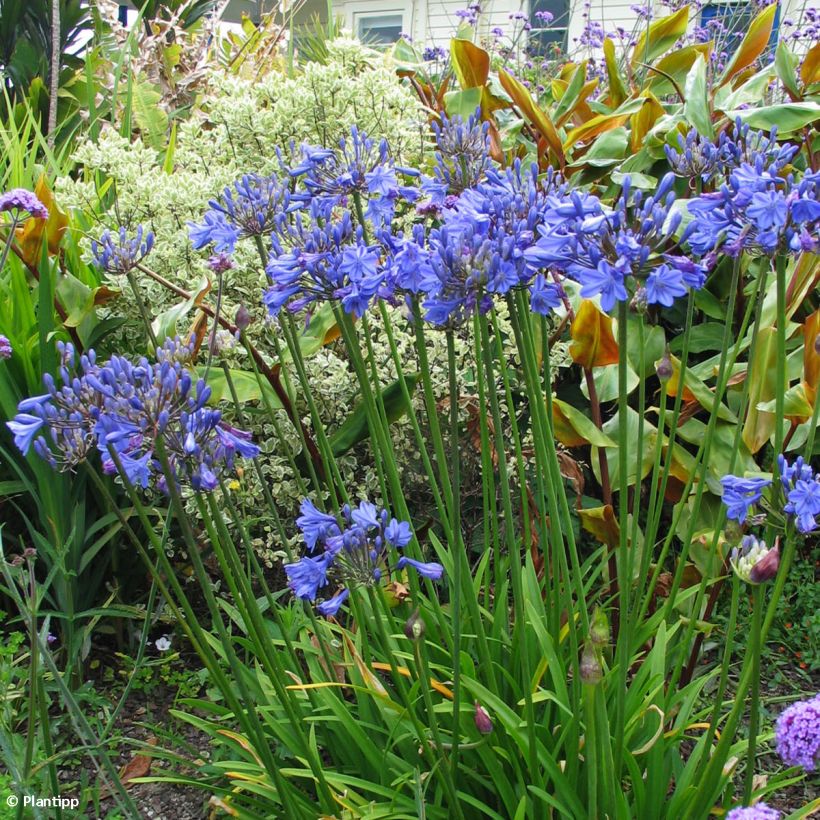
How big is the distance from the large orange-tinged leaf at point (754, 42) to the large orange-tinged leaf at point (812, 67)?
234 mm

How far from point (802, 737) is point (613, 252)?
76 cm

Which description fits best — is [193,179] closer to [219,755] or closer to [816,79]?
[219,755]

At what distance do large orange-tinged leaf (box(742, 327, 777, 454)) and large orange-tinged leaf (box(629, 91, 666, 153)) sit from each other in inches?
48.7

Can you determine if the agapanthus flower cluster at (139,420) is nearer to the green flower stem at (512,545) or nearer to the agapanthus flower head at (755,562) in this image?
the green flower stem at (512,545)

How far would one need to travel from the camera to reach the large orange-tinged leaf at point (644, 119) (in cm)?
325

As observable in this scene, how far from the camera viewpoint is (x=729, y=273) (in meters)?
3.13

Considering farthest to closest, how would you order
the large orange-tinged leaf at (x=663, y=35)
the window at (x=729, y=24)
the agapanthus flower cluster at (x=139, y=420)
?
the window at (x=729, y=24) < the large orange-tinged leaf at (x=663, y=35) < the agapanthus flower cluster at (x=139, y=420)

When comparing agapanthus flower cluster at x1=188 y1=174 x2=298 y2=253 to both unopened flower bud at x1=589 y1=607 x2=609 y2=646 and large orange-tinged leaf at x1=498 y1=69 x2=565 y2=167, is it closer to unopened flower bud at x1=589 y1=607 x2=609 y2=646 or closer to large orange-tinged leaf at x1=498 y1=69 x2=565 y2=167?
unopened flower bud at x1=589 y1=607 x2=609 y2=646

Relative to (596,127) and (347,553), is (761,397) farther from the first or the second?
(347,553)

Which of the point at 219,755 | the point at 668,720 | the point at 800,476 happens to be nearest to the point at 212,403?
the point at 219,755

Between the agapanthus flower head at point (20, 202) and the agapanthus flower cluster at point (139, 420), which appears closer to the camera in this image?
the agapanthus flower cluster at point (139, 420)

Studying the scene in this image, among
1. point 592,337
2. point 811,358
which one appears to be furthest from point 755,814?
point 811,358

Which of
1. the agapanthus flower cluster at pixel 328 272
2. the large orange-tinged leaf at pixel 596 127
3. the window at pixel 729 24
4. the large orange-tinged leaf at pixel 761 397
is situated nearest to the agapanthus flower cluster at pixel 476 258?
the agapanthus flower cluster at pixel 328 272

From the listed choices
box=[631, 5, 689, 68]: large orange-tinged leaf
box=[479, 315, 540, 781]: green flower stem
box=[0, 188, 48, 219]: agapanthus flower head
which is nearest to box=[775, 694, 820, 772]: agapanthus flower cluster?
box=[479, 315, 540, 781]: green flower stem
